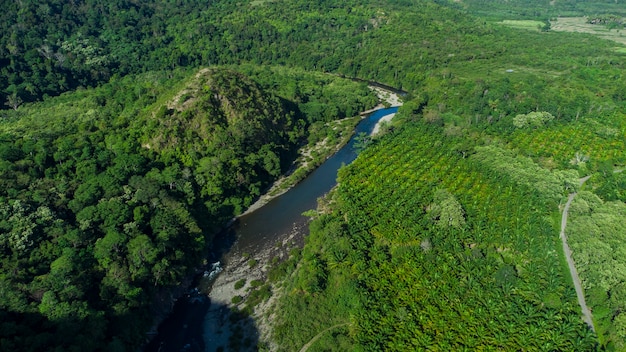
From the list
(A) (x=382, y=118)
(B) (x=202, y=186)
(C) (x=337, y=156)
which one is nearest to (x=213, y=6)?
(A) (x=382, y=118)

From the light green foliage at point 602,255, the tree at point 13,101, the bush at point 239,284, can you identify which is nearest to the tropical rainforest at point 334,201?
the light green foliage at point 602,255

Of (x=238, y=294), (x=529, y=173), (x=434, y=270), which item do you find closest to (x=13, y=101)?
(x=238, y=294)

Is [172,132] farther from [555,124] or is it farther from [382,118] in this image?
[555,124]

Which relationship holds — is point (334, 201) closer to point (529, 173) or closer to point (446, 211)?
point (446, 211)

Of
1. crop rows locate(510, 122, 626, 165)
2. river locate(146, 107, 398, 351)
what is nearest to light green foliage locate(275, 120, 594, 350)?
river locate(146, 107, 398, 351)

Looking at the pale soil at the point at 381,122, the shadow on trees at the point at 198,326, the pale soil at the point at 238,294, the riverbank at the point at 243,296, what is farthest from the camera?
the pale soil at the point at 381,122

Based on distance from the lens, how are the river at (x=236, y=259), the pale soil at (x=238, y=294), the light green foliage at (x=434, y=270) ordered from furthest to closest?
1. the river at (x=236, y=259)
2. the pale soil at (x=238, y=294)
3. the light green foliage at (x=434, y=270)

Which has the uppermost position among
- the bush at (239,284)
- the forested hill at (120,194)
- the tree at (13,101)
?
the tree at (13,101)

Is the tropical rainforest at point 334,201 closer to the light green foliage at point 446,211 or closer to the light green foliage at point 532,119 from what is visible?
the light green foliage at point 446,211
